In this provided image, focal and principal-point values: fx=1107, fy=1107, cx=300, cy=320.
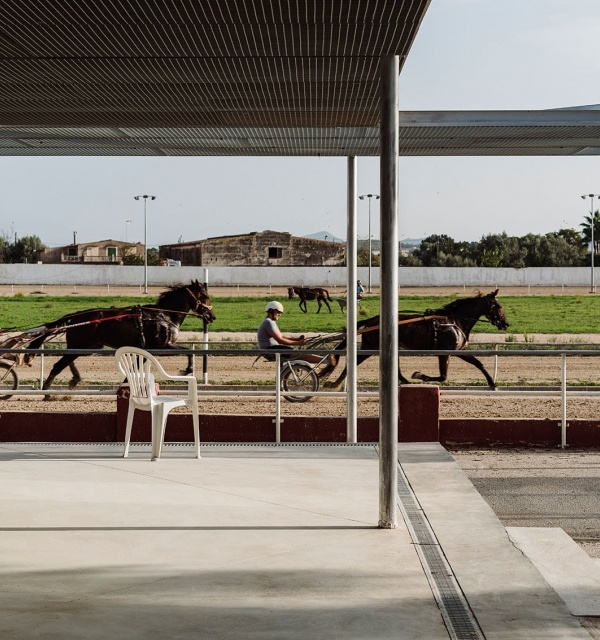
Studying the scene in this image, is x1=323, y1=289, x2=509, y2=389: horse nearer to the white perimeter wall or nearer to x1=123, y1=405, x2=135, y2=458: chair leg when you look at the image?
x1=123, y1=405, x2=135, y2=458: chair leg

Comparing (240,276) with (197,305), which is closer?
(197,305)

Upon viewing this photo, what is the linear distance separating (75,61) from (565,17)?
28.8 ft

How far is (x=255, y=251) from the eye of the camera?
8050 centimetres

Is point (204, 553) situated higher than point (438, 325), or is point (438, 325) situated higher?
point (438, 325)

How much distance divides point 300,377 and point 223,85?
23.3 ft

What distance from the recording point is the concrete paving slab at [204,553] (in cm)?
436

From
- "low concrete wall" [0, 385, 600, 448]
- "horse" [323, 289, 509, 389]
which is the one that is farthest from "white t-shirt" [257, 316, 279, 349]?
"low concrete wall" [0, 385, 600, 448]

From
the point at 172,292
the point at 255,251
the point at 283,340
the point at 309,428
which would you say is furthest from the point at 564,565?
the point at 255,251

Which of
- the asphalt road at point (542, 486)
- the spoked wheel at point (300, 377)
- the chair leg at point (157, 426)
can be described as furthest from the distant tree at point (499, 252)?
the chair leg at point (157, 426)

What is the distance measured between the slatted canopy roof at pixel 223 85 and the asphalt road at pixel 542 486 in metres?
2.73

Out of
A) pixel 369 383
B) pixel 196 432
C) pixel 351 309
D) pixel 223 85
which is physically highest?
pixel 223 85

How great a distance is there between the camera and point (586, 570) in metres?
5.50

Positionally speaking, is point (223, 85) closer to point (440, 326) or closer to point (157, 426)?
point (157, 426)

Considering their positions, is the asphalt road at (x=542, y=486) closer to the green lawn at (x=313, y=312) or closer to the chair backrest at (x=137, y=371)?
the chair backrest at (x=137, y=371)
